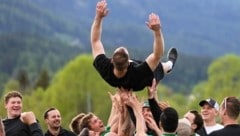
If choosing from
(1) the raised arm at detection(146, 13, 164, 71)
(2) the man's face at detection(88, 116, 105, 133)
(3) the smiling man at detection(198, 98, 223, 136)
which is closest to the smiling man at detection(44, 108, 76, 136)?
(2) the man's face at detection(88, 116, 105, 133)

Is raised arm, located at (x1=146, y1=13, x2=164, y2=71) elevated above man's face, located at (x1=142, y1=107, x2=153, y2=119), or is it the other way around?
raised arm, located at (x1=146, y1=13, x2=164, y2=71)

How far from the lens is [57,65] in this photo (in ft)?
641

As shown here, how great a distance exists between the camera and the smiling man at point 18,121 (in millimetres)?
9798

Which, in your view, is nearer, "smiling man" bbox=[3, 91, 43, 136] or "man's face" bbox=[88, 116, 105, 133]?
"smiling man" bbox=[3, 91, 43, 136]

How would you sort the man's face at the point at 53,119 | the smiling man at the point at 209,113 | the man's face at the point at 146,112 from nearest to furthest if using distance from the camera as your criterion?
the man's face at the point at 146,112, the man's face at the point at 53,119, the smiling man at the point at 209,113

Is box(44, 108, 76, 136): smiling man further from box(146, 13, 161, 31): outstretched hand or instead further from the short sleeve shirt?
box(146, 13, 161, 31): outstretched hand

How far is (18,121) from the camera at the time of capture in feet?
32.8

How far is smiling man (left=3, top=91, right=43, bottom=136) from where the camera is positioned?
9.80m

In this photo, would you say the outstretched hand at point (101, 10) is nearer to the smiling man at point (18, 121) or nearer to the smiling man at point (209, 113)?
the smiling man at point (18, 121)

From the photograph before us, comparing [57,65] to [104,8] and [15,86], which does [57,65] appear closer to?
[15,86]

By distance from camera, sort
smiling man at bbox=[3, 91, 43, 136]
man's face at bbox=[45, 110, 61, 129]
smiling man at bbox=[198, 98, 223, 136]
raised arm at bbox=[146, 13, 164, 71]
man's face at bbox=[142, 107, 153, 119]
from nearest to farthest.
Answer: raised arm at bbox=[146, 13, 164, 71] → man's face at bbox=[142, 107, 153, 119] → smiling man at bbox=[3, 91, 43, 136] → man's face at bbox=[45, 110, 61, 129] → smiling man at bbox=[198, 98, 223, 136]

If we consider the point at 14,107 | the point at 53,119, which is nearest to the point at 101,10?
the point at 14,107

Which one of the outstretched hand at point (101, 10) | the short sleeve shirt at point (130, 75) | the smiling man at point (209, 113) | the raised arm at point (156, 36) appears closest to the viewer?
the raised arm at point (156, 36)

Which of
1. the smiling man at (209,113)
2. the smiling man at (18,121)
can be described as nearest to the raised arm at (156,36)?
the smiling man at (18,121)
